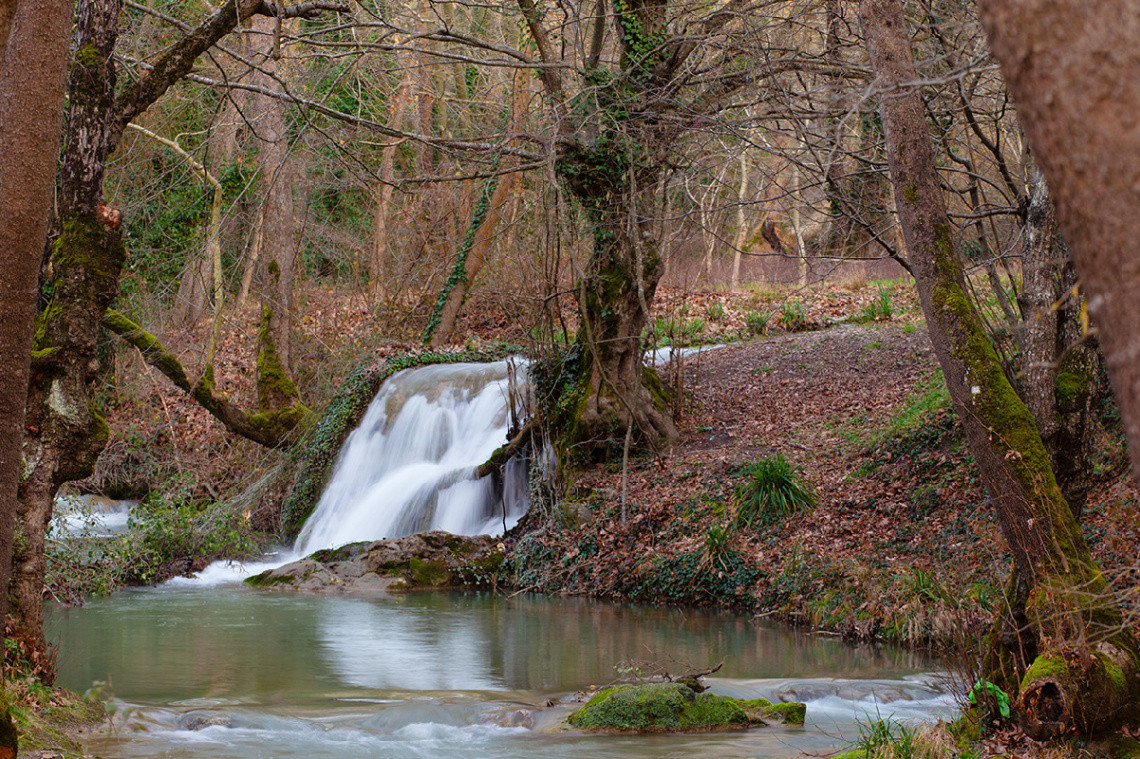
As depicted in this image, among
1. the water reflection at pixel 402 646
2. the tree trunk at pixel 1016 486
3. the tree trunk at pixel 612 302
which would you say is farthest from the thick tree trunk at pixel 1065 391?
the tree trunk at pixel 612 302

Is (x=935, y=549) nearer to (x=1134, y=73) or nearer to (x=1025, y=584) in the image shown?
(x=1025, y=584)

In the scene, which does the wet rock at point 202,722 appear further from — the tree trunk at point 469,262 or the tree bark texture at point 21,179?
the tree trunk at point 469,262

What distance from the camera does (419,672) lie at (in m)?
9.53

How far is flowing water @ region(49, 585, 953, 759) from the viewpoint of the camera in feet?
23.4

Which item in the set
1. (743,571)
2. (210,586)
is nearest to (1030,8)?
(743,571)

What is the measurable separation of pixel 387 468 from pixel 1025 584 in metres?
12.9

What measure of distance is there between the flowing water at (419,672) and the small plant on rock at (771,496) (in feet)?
4.58

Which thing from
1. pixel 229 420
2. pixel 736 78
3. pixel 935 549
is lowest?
pixel 935 549

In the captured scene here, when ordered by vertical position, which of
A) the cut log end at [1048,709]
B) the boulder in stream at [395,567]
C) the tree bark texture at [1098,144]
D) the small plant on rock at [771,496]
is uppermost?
the tree bark texture at [1098,144]

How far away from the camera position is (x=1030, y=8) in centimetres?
212

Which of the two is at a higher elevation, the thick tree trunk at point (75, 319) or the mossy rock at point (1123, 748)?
the thick tree trunk at point (75, 319)

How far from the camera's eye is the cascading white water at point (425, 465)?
15.6 metres

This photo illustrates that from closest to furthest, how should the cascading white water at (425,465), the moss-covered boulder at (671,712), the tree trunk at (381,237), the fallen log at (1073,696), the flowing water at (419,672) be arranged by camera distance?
the fallen log at (1073,696)
the flowing water at (419,672)
the moss-covered boulder at (671,712)
the cascading white water at (425,465)
the tree trunk at (381,237)

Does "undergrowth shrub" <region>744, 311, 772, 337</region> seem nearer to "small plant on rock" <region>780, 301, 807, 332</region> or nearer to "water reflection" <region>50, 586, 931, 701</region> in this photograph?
"small plant on rock" <region>780, 301, 807, 332</region>
